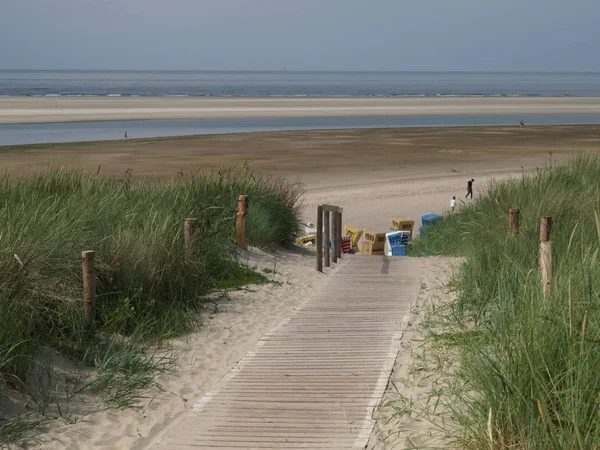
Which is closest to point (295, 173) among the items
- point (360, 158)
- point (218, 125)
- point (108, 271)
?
point (360, 158)

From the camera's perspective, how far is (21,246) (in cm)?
803

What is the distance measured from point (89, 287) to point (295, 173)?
82.2 ft

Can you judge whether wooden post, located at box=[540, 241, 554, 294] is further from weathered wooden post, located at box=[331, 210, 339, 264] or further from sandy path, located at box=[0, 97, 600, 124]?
sandy path, located at box=[0, 97, 600, 124]

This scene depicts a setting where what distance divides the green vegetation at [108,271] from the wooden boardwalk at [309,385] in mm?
981

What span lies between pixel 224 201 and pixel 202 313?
4794 millimetres

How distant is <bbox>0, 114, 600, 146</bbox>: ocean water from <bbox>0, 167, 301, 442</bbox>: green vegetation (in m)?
31.5

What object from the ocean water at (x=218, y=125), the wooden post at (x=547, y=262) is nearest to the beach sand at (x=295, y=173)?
the wooden post at (x=547, y=262)

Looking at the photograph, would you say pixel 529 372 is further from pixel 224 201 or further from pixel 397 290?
pixel 224 201

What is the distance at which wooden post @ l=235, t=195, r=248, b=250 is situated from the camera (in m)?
13.9

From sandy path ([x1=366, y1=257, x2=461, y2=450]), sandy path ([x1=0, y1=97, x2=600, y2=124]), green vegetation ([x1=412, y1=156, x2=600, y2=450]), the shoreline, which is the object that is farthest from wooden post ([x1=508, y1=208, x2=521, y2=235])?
sandy path ([x1=0, y1=97, x2=600, y2=124])

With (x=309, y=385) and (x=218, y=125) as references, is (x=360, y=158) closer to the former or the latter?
(x=218, y=125)

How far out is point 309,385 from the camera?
724 centimetres

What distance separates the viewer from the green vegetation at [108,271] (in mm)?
7574

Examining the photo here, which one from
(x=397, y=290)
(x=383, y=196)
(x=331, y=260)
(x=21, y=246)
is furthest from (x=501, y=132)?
(x=21, y=246)
